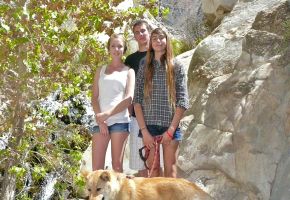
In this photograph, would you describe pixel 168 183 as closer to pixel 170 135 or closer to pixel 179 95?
pixel 170 135

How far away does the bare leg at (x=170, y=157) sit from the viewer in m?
5.80

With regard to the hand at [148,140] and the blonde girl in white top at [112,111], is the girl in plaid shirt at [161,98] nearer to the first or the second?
the hand at [148,140]

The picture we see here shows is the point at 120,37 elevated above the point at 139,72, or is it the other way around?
the point at 120,37

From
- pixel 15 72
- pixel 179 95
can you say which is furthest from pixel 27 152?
pixel 179 95

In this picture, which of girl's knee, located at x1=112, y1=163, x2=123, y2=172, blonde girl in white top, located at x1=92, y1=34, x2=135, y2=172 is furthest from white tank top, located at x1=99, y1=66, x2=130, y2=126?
girl's knee, located at x1=112, y1=163, x2=123, y2=172

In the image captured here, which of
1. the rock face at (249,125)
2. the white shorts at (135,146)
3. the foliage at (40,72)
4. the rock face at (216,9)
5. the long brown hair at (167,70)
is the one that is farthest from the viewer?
Result: the rock face at (216,9)

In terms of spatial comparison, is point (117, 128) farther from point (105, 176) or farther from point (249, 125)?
point (249, 125)

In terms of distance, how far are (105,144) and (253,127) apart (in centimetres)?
199

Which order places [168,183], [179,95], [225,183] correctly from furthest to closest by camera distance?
[225,183], [179,95], [168,183]

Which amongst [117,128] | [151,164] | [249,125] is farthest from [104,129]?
[249,125]

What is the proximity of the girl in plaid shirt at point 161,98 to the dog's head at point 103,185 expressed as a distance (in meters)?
0.63

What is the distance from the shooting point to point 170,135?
5699 mm

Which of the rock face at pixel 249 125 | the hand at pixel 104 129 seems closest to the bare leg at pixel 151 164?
the hand at pixel 104 129

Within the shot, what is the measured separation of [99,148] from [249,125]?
2.05m
